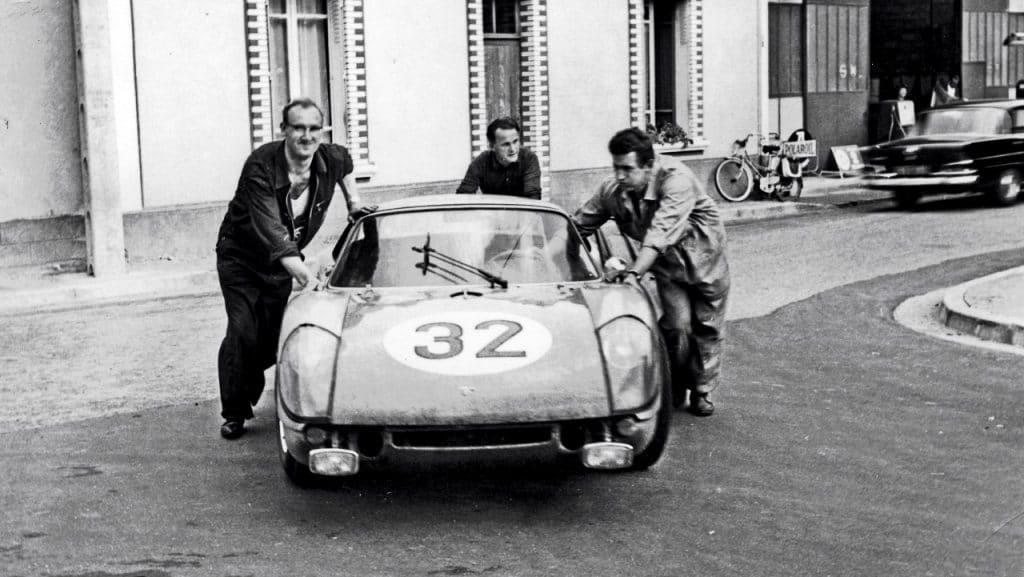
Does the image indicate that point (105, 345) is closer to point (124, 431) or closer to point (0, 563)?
point (124, 431)

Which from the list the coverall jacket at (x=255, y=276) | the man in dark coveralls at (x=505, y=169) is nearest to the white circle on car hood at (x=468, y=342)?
the coverall jacket at (x=255, y=276)

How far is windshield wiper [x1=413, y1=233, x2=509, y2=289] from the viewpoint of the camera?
655cm

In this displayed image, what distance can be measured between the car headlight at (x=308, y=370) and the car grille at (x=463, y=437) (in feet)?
1.14

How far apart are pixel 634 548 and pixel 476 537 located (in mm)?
632

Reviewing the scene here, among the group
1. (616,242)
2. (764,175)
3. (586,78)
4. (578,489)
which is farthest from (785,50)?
(578,489)

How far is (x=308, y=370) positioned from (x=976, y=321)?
6.33 metres

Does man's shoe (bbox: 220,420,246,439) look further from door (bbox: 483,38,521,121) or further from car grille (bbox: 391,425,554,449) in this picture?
door (bbox: 483,38,521,121)

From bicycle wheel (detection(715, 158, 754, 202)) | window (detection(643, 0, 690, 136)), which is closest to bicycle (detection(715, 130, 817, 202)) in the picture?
bicycle wheel (detection(715, 158, 754, 202))

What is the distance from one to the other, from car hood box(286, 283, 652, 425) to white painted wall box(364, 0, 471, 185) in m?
12.2

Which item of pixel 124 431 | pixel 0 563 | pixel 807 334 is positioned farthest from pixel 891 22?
pixel 0 563

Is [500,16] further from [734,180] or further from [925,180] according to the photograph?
[925,180]

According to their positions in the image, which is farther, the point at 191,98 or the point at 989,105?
the point at 989,105

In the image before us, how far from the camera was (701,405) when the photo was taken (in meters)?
7.79

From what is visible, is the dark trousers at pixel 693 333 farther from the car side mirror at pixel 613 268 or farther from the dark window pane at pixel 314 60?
the dark window pane at pixel 314 60
